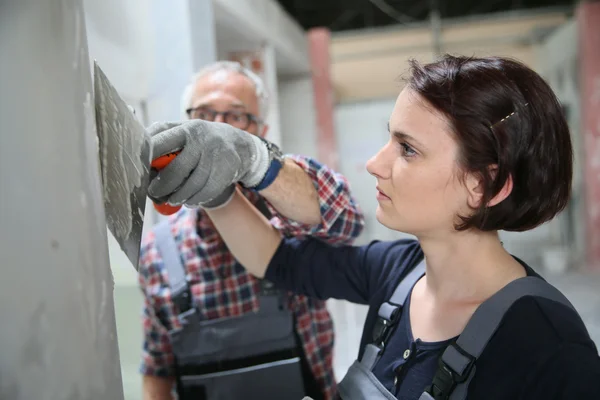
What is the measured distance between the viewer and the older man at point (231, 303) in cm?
101

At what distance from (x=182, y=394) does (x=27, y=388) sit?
764mm

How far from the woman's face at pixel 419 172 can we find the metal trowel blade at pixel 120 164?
405mm

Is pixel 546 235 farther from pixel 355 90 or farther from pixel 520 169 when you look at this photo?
pixel 520 169

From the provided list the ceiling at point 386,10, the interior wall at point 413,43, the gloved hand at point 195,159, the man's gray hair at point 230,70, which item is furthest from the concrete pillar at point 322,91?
the gloved hand at point 195,159

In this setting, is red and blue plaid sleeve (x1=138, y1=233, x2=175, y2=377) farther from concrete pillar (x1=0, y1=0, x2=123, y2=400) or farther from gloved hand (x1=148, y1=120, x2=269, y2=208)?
concrete pillar (x1=0, y1=0, x2=123, y2=400)

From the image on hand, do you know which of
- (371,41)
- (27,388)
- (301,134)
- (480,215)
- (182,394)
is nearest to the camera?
(27,388)

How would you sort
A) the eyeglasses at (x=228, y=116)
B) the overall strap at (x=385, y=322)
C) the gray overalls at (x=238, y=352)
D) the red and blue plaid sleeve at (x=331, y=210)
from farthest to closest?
the eyeglasses at (x=228, y=116) < the gray overalls at (x=238, y=352) < the red and blue plaid sleeve at (x=331, y=210) < the overall strap at (x=385, y=322)

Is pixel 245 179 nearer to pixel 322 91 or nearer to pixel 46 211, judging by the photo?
pixel 46 211

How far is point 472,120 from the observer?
2.48 feet

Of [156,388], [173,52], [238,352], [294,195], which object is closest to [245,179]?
[294,195]

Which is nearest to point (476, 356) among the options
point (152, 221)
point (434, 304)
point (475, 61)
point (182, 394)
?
point (434, 304)

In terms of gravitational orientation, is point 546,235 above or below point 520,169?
below

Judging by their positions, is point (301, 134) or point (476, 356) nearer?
point (476, 356)

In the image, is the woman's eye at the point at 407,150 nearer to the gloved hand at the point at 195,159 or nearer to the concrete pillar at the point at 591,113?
the gloved hand at the point at 195,159
